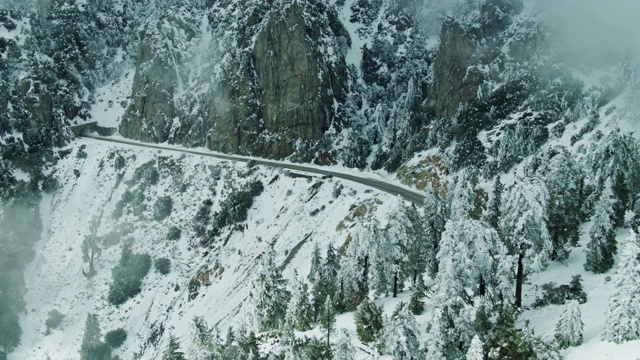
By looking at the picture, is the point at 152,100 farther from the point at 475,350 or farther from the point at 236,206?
the point at 475,350

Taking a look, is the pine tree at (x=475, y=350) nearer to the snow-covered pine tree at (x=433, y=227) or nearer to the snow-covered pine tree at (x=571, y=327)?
the snow-covered pine tree at (x=571, y=327)

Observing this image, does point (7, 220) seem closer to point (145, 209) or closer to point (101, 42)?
point (145, 209)

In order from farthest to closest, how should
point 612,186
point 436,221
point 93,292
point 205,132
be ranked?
1. point 205,132
2. point 93,292
3. point 436,221
4. point 612,186

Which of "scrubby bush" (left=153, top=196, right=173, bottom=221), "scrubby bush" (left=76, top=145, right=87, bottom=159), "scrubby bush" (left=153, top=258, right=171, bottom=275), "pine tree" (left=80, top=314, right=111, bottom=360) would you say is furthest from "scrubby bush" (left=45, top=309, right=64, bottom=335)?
"scrubby bush" (left=76, top=145, right=87, bottom=159)

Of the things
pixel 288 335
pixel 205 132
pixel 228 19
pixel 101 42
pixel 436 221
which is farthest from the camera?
pixel 101 42

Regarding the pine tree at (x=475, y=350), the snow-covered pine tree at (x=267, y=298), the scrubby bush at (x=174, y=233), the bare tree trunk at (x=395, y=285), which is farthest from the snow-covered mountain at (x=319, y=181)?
the bare tree trunk at (x=395, y=285)

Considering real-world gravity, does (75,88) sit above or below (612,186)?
above

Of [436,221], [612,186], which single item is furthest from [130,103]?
[612,186]
